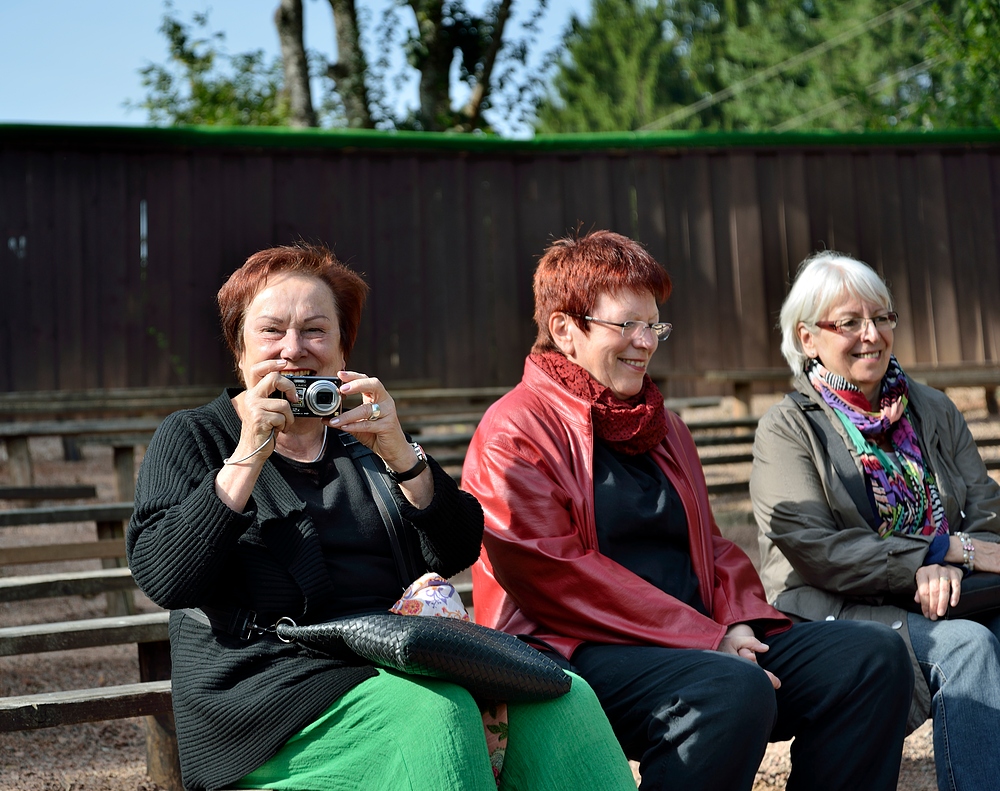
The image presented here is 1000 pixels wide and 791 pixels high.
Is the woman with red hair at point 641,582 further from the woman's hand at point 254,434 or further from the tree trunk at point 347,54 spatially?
the tree trunk at point 347,54

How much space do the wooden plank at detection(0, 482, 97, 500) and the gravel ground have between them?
0.55 meters

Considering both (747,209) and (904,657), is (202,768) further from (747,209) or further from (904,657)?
(747,209)

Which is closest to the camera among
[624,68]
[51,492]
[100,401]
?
[51,492]

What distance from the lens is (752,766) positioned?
219 cm

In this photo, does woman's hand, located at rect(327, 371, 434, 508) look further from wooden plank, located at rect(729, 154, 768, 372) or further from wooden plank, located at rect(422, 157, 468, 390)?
wooden plank, located at rect(729, 154, 768, 372)

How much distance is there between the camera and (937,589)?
2709 mm

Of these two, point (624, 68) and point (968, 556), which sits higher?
point (624, 68)

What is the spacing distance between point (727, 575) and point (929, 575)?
21.5 inches

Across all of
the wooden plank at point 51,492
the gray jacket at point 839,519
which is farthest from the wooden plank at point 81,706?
the wooden plank at point 51,492

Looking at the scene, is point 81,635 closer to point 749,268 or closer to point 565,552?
point 565,552

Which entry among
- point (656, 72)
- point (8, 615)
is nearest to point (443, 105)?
point (8, 615)

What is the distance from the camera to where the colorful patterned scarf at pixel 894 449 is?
295 centimetres

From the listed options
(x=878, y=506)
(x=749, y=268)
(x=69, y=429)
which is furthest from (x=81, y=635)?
(x=749, y=268)

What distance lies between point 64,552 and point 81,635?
166cm
